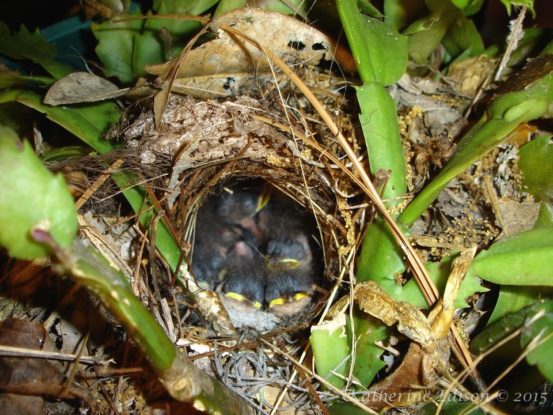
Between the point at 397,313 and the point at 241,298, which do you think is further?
A: the point at 241,298

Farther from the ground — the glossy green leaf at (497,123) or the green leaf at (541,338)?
the glossy green leaf at (497,123)

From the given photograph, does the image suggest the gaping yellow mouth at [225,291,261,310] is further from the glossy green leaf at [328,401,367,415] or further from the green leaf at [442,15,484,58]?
the green leaf at [442,15,484,58]

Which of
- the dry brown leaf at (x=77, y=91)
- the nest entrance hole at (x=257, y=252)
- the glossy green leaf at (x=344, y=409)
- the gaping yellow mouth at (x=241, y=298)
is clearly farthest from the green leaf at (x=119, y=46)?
the glossy green leaf at (x=344, y=409)

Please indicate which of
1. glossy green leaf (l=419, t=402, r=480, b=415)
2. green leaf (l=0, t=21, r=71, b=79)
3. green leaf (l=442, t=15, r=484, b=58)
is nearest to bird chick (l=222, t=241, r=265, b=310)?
glossy green leaf (l=419, t=402, r=480, b=415)

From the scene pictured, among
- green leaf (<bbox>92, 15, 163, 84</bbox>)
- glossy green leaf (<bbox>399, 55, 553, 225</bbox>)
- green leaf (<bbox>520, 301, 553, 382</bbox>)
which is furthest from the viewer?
green leaf (<bbox>92, 15, 163, 84</bbox>)

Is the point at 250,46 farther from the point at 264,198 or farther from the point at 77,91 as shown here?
the point at 264,198

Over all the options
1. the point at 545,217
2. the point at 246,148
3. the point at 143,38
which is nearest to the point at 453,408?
the point at 545,217

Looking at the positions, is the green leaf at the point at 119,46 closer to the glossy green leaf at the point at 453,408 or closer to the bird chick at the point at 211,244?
the bird chick at the point at 211,244
